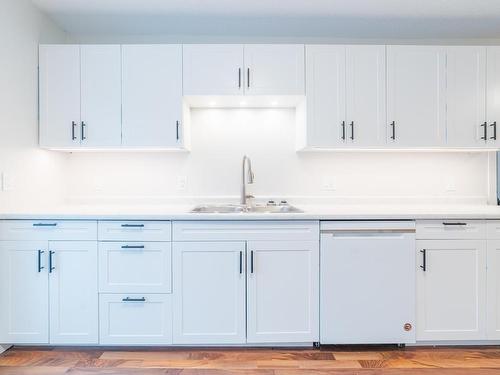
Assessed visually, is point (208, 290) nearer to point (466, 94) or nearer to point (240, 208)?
point (240, 208)

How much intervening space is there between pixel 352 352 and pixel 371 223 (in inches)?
32.8

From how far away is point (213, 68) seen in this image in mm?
2359

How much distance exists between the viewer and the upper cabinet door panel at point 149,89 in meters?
2.36

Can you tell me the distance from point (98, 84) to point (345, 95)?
1.78 m

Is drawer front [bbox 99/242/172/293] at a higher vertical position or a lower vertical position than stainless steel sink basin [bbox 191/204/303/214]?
lower

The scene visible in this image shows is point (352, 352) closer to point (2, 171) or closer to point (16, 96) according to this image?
point (2, 171)

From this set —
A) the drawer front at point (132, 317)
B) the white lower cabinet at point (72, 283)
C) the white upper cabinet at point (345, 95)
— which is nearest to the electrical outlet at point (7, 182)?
the white lower cabinet at point (72, 283)

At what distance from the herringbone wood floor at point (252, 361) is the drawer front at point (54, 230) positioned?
732 mm

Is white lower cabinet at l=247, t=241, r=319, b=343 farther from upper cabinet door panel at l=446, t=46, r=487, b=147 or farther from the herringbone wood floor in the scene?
upper cabinet door panel at l=446, t=46, r=487, b=147

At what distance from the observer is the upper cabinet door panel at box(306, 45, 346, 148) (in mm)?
2371

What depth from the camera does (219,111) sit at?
2.75 metres

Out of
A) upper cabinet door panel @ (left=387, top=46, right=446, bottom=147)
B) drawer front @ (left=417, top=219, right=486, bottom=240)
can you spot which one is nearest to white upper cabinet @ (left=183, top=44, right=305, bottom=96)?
upper cabinet door panel @ (left=387, top=46, right=446, bottom=147)

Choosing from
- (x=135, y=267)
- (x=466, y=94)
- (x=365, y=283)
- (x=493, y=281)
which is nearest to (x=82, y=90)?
(x=135, y=267)

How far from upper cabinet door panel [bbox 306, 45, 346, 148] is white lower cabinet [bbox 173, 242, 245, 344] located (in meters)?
1.02
